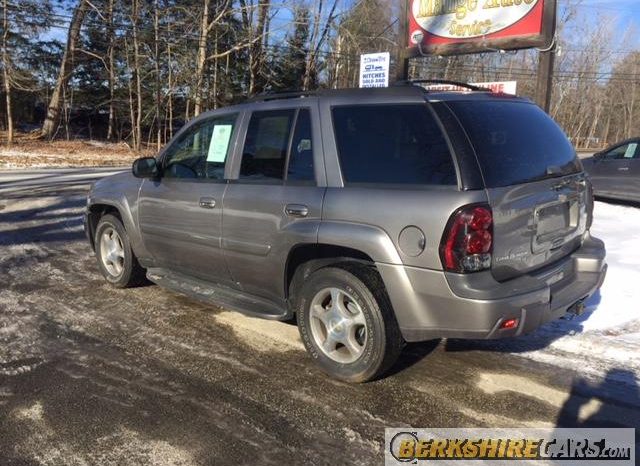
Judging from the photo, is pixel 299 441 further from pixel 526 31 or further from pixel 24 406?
pixel 526 31

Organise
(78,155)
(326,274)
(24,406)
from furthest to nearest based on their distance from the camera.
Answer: (78,155)
(326,274)
(24,406)

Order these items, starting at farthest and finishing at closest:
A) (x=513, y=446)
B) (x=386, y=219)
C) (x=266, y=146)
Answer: (x=266, y=146) → (x=386, y=219) → (x=513, y=446)

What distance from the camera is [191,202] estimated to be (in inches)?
185

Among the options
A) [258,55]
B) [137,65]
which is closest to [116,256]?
[137,65]

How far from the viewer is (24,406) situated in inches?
134

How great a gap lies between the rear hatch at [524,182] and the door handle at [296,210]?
1.14 meters

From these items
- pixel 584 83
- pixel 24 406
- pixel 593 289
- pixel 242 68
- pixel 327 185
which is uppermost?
pixel 584 83

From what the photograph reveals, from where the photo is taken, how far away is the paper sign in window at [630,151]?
11355 mm

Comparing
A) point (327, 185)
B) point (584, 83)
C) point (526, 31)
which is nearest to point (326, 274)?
point (327, 185)

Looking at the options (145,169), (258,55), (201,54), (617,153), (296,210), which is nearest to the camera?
(296,210)

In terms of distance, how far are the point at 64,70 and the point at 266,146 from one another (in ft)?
104

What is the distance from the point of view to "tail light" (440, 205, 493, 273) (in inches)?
123

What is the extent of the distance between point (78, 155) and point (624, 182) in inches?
904

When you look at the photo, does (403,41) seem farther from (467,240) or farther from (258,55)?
(258,55)
